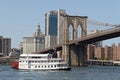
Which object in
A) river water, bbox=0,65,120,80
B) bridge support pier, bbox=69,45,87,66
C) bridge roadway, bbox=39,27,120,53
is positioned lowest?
river water, bbox=0,65,120,80

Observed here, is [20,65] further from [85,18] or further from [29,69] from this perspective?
[85,18]

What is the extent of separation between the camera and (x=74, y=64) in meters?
111

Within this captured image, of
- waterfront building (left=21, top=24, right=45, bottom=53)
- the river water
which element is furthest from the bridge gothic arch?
waterfront building (left=21, top=24, right=45, bottom=53)

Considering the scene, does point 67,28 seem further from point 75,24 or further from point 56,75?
point 56,75

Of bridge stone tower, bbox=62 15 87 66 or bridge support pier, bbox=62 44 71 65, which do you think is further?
bridge stone tower, bbox=62 15 87 66

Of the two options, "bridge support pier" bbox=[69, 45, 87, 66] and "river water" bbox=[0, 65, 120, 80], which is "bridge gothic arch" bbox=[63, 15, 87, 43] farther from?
"river water" bbox=[0, 65, 120, 80]

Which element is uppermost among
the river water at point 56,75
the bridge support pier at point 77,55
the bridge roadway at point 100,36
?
the bridge roadway at point 100,36

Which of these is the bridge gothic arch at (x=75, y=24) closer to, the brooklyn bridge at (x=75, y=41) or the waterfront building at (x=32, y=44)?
the brooklyn bridge at (x=75, y=41)

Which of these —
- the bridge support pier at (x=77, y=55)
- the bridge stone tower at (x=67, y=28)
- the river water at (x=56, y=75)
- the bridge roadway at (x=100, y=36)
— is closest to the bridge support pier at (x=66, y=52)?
the bridge stone tower at (x=67, y=28)

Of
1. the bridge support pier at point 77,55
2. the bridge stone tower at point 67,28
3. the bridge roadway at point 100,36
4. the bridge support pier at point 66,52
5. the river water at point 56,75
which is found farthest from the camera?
the bridge support pier at point 77,55

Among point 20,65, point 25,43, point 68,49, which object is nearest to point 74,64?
point 68,49

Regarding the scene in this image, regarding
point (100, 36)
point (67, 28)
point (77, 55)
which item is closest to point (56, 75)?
point (100, 36)

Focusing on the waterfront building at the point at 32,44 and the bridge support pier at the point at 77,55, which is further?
the waterfront building at the point at 32,44

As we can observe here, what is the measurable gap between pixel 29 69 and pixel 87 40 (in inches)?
892
